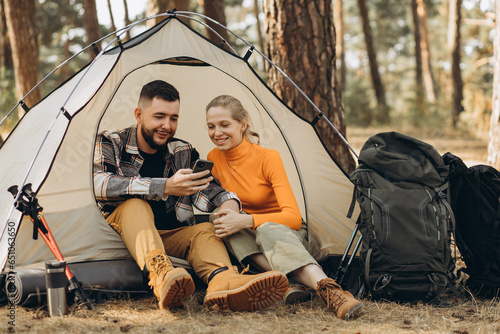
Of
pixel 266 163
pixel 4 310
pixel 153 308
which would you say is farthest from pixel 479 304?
pixel 4 310

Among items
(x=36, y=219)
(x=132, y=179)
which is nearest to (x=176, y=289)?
(x=132, y=179)

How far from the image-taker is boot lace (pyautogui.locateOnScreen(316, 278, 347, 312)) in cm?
243

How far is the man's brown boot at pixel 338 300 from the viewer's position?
7.82ft

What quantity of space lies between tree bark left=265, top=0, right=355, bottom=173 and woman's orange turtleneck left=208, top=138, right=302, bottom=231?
1227 millimetres

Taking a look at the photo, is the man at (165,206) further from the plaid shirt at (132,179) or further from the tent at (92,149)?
the tent at (92,149)

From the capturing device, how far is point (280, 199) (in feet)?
9.69

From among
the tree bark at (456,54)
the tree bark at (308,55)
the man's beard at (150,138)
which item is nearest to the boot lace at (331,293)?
the man's beard at (150,138)

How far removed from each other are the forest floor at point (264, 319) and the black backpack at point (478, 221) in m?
0.14

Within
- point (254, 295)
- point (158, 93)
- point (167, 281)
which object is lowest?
point (254, 295)

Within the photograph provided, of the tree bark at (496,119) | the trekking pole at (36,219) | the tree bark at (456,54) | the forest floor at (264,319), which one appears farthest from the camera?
the tree bark at (456,54)

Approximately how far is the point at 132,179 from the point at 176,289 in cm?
71

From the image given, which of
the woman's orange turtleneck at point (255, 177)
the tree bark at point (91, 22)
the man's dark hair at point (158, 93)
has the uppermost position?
the tree bark at point (91, 22)

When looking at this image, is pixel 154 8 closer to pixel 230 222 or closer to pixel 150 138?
pixel 150 138

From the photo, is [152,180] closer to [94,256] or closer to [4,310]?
[94,256]
